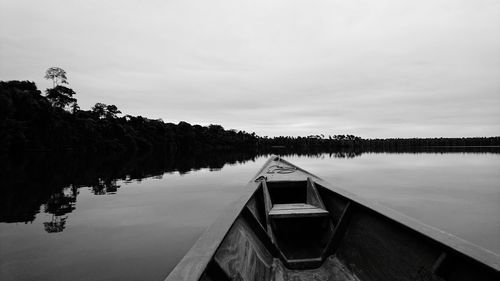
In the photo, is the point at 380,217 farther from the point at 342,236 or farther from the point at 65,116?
the point at 65,116

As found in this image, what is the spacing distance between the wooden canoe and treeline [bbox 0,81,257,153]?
46.6 metres

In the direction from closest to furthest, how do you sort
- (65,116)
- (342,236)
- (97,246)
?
(342,236) < (97,246) < (65,116)

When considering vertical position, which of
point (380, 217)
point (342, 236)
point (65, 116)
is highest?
point (65, 116)

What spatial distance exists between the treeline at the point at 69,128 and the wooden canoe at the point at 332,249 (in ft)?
153

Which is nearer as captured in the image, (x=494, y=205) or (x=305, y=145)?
(x=494, y=205)

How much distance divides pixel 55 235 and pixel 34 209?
3.63m

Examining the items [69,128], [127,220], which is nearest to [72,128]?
[69,128]

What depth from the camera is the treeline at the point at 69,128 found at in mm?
38719

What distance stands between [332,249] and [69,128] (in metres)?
61.3

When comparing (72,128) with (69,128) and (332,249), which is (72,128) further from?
(332,249)

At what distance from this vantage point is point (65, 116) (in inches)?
2168

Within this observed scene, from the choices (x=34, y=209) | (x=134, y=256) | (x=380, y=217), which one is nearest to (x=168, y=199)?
(x=34, y=209)

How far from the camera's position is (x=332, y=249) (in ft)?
13.7

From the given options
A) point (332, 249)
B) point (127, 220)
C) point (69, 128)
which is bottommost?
point (127, 220)
